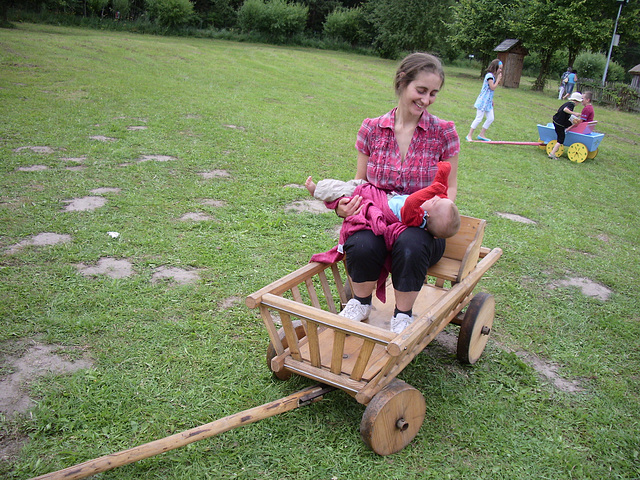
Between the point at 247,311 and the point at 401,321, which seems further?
the point at 247,311

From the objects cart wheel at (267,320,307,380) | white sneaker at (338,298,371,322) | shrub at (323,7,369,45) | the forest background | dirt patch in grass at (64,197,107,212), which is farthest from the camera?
shrub at (323,7,369,45)

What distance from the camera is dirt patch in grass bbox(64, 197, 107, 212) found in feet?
17.5

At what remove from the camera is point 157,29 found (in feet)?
104

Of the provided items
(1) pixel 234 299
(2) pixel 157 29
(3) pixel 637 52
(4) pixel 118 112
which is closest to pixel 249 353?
(1) pixel 234 299

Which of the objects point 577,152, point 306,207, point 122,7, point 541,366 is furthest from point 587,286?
point 122,7

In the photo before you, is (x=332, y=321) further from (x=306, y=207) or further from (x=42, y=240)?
(x=306, y=207)

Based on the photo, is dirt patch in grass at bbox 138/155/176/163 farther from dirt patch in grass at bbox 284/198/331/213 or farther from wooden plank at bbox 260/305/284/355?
wooden plank at bbox 260/305/284/355

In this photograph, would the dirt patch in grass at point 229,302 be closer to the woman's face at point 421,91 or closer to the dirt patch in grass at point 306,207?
the woman's face at point 421,91

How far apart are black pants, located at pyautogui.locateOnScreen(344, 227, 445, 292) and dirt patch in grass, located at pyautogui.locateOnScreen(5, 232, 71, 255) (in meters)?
3.07

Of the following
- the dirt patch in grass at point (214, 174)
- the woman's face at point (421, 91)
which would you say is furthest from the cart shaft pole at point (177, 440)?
the dirt patch in grass at point (214, 174)

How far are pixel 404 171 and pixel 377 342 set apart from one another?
4.21 ft

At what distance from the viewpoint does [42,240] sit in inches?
181

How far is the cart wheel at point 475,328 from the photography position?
3.33 metres

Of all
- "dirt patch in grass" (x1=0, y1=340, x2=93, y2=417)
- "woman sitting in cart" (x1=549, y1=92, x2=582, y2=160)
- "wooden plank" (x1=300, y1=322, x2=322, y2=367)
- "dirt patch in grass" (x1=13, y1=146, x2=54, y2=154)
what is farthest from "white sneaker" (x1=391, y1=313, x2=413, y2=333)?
"woman sitting in cart" (x1=549, y1=92, x2=582, y2=160)
